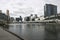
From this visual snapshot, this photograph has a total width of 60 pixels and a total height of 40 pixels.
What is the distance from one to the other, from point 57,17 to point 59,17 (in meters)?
6.16

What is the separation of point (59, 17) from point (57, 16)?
5.58 m

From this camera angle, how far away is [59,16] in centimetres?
19312

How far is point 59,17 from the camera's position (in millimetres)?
193125

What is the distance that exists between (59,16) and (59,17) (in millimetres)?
1600

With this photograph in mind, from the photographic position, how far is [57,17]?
653 feet

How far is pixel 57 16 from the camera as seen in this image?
19800 centimetres

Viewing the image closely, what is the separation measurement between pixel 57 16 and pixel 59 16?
17.4ft

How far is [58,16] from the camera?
643 feet

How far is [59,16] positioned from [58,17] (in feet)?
11.8

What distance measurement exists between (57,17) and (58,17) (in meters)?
2.93

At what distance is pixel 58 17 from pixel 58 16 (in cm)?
164

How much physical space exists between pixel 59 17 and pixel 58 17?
10.6ft
